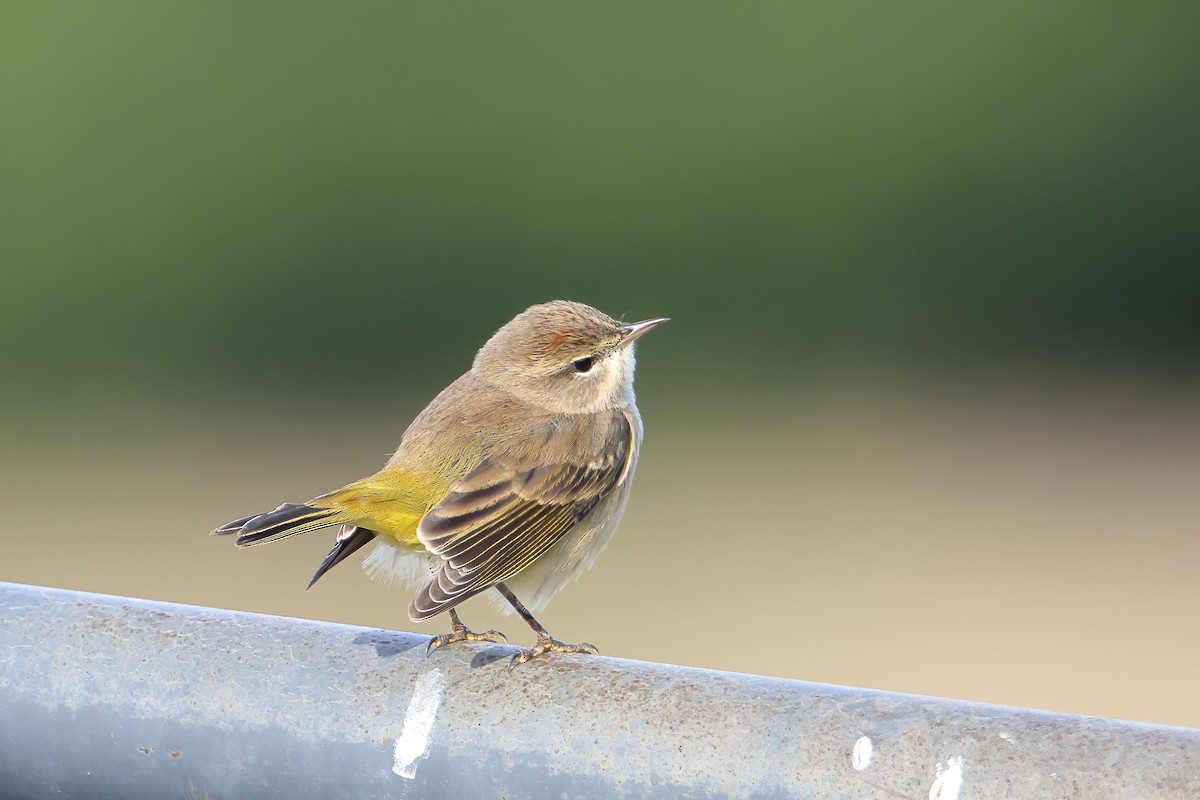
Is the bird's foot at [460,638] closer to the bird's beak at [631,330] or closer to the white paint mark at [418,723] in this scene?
the white paint mark at [418,723]

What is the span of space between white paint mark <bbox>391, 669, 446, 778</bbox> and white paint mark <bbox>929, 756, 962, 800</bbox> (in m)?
0.68

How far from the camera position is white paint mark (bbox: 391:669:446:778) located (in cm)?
197

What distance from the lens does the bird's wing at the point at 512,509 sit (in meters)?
3.63

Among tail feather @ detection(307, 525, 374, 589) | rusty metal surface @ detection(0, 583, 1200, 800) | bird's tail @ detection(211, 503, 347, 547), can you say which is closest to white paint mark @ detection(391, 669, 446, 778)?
rusty metal surface @ detection(0, 583, 1200, 800)

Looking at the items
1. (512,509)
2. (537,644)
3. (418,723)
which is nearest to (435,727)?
(418,723)

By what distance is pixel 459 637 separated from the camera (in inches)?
121

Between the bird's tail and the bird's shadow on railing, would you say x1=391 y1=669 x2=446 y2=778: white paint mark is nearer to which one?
the bird's shadow on railing

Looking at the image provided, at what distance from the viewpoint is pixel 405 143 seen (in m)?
12.0

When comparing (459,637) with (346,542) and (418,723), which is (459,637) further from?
(418,723)

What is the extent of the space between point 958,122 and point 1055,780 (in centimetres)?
1129

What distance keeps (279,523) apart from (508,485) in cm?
74

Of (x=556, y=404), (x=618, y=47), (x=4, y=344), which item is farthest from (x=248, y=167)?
(x=556, y=404)

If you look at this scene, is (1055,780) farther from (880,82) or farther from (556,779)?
(880,82)

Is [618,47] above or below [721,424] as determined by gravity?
above
